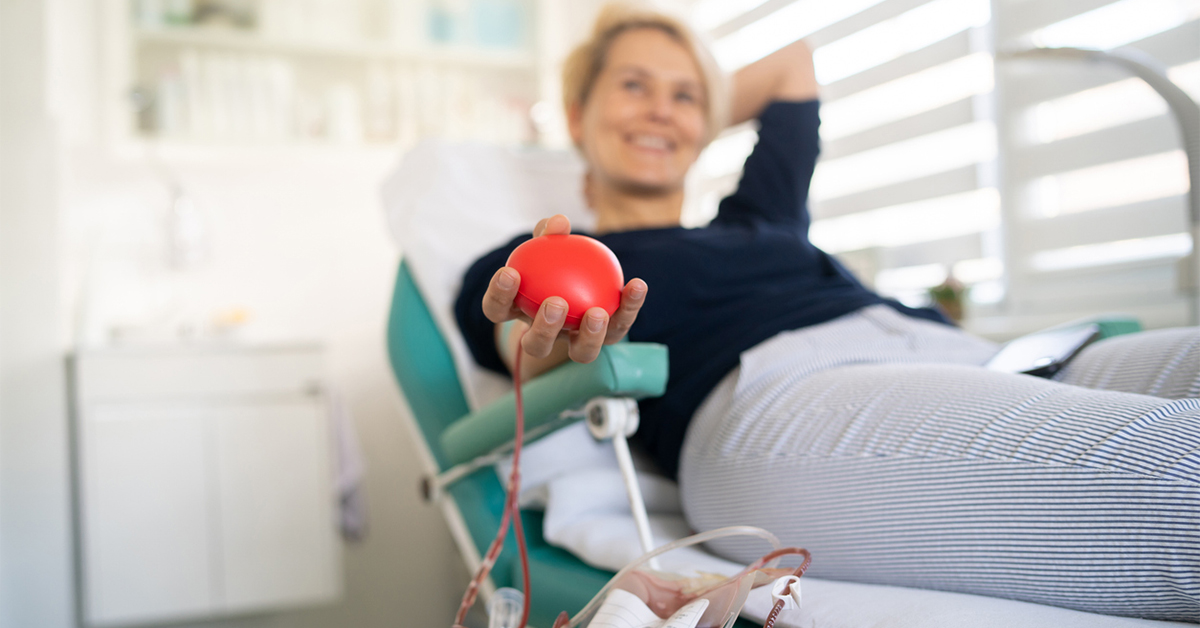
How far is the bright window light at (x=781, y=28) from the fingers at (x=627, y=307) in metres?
1.49

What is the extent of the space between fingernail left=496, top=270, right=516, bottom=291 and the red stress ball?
0.5 inches

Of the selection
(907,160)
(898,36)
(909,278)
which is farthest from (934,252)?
(898,36)

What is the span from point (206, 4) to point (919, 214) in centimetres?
188

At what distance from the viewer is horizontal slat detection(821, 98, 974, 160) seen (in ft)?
5.56

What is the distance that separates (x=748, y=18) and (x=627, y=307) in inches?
76.7

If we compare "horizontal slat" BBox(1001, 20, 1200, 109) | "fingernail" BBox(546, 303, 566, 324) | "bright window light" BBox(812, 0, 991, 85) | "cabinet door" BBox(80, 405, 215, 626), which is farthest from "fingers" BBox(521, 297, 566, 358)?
"cabinet door" BBox(80, 405, 215, 626)

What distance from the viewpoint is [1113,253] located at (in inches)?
56.8

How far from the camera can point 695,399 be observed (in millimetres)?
849

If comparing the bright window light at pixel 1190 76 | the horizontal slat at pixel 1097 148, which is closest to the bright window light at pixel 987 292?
the horizontal slat at pixel 1097 148

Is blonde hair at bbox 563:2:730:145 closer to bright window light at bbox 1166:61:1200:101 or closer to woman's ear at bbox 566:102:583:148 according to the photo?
woman's ear at bbox 566:102:583:148

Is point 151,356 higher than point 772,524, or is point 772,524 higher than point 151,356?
point 151,356

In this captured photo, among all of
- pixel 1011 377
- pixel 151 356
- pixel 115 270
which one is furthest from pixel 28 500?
pixel 1011 377

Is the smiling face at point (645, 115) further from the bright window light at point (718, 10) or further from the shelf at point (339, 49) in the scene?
the shelf at point (339, 49)

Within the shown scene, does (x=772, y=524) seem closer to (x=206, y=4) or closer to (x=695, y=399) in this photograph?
(x=695, y=399)
